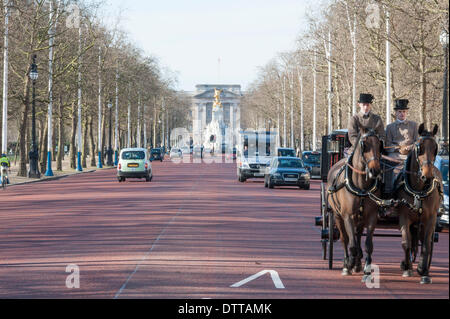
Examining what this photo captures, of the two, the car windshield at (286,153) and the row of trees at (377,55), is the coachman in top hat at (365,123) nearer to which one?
the row of trees at (377,55)

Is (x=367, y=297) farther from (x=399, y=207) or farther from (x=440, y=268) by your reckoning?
(x=440, y=268)

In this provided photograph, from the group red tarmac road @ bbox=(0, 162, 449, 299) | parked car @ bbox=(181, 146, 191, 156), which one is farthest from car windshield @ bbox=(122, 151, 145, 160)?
parked car @ bbox=(181, 146, 191, 156)

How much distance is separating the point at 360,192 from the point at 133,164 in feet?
117

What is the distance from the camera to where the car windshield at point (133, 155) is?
153 feet

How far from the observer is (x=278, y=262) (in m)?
13.5

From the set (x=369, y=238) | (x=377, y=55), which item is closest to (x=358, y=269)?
(x=369, y=238)

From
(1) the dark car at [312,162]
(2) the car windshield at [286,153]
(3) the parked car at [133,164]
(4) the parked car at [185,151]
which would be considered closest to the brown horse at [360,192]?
(3) the parked car at [133,164]

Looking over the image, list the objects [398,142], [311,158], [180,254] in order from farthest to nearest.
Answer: [311,158], [180,254], [398,142]

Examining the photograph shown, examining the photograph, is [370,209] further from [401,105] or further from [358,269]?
[401,105]

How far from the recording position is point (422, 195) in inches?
440

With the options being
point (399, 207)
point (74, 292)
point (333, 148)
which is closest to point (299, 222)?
point (333, 148)

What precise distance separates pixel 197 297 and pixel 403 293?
8.37 feet

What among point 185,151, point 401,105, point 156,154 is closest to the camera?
point 401,105

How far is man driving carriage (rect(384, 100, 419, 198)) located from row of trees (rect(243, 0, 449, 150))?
69.5ft
